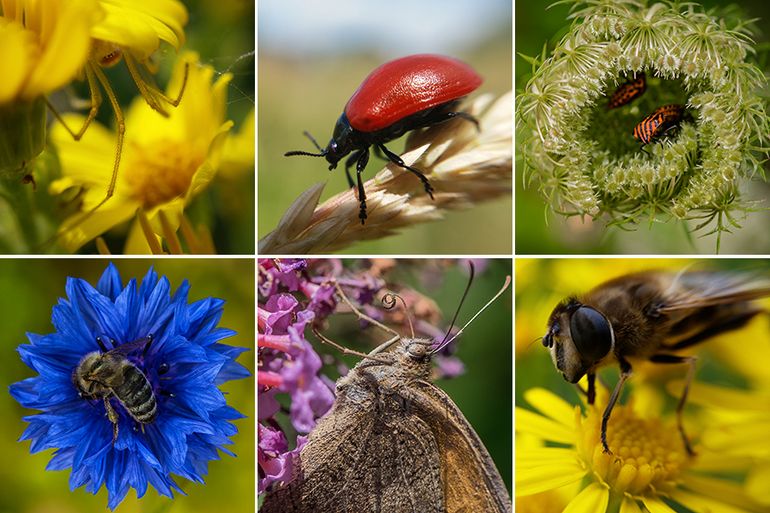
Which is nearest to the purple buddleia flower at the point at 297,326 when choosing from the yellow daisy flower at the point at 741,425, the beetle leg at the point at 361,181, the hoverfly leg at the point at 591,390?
the beetle leg at the point at 361,181

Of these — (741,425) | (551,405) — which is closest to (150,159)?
(551,405)

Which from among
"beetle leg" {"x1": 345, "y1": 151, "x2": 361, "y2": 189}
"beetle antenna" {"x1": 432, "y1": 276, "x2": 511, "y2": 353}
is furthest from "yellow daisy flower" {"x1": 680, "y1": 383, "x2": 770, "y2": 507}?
"beetle leg" {"x1": 345, "y1": 151, "x2": 361, "y2": 189}

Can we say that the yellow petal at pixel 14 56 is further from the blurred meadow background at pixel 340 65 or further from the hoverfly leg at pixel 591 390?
the hoverfly leg at pixel 591 390

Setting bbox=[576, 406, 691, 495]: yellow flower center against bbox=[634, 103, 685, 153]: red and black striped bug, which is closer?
bbox=[634, 103, 685, 153]: red and black striped bug

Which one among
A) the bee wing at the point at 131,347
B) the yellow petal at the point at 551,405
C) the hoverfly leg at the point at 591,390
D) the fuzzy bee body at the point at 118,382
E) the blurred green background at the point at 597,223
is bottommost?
the yellow petal at the point at 551,405

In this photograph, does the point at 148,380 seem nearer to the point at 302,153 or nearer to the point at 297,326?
the point at 297,326

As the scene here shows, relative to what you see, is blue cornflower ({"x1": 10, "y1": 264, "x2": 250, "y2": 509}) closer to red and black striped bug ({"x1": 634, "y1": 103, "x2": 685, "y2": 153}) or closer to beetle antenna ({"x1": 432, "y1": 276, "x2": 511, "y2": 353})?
beetle antenna ({"x1": 432, "y1": 276, "x2": 511, "y2": 353})
